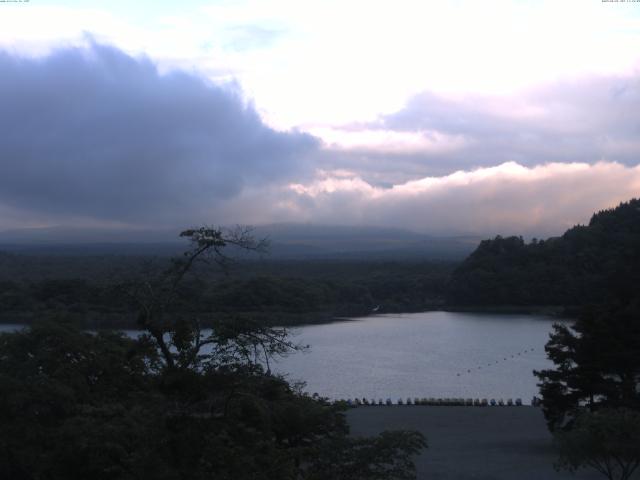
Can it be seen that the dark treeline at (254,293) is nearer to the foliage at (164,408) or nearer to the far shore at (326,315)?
the far shore at (326,315)

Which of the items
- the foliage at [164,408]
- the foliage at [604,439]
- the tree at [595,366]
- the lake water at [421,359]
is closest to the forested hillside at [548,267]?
the lake water at [421,359]

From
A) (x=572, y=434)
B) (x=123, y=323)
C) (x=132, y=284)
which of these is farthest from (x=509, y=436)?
(x=123, y=323)

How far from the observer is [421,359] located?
3922 cm

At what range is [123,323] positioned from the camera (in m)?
44.3

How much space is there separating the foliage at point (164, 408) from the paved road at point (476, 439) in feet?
20.5

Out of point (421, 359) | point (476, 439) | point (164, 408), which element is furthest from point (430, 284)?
point (164, 408)

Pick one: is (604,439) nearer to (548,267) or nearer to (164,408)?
(164,408)

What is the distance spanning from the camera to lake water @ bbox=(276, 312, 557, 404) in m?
30.5

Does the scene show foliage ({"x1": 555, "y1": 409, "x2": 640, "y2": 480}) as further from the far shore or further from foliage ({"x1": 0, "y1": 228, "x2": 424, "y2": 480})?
the far shore

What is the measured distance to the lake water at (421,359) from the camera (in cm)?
3044

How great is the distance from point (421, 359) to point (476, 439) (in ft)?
67.0

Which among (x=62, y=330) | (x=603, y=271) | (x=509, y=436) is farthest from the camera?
(x=603, y=271)

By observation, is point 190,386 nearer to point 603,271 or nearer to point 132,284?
point 132,284

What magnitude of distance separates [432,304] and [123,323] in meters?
37.0
